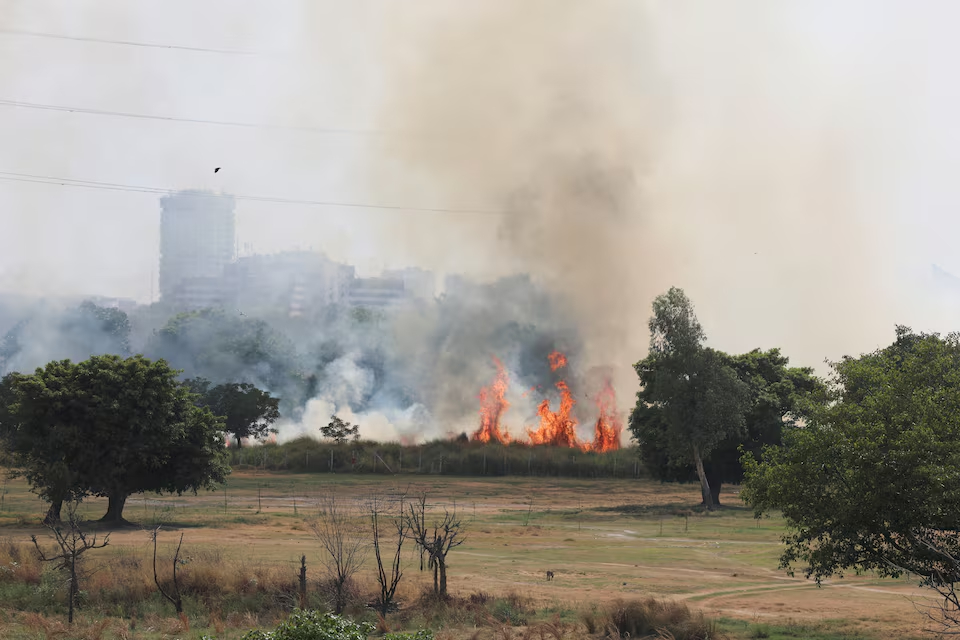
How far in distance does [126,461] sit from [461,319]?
129 meters

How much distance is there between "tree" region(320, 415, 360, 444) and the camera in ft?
515

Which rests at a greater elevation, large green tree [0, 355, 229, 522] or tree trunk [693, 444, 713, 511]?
large green tree [0, 355, 229, 522]

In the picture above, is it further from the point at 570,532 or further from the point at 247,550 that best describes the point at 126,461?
the point at 570,532

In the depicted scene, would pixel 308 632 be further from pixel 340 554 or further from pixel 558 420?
pixel 558 420

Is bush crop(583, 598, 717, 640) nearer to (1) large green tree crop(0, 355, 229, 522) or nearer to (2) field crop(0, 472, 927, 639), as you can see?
(2) field crop(0, 472, 927, 639)

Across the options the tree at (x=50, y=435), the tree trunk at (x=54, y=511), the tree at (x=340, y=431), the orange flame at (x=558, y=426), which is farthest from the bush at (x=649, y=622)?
the orange flame at (x=558, y=426)

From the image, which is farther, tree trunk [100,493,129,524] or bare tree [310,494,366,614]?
tree trunk [100,493,129,524]

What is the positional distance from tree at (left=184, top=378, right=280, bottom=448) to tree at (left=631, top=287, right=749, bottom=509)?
3346 inches

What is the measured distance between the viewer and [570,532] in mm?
70625

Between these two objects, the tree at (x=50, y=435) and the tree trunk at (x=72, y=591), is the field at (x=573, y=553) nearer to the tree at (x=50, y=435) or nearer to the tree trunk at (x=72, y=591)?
the tree trunk at (x=72, y=591)

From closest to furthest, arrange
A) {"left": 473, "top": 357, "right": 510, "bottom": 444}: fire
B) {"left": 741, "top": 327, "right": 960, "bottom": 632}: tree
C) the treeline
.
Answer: {"left": 741, "top": 327, "right": 960, "bottom": 632}: tree
the treeline
{"left": 473, "top": 357, "right": 510, "bottom": 444}: fire

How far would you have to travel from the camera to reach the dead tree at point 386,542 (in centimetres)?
3703

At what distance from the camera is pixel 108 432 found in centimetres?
6612

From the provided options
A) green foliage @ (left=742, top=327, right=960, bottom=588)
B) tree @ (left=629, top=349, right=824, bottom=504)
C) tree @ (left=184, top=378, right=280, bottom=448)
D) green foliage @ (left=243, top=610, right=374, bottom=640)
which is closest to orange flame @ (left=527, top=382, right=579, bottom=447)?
tree @ (left=184, top=378, right=280, bottom=448)
